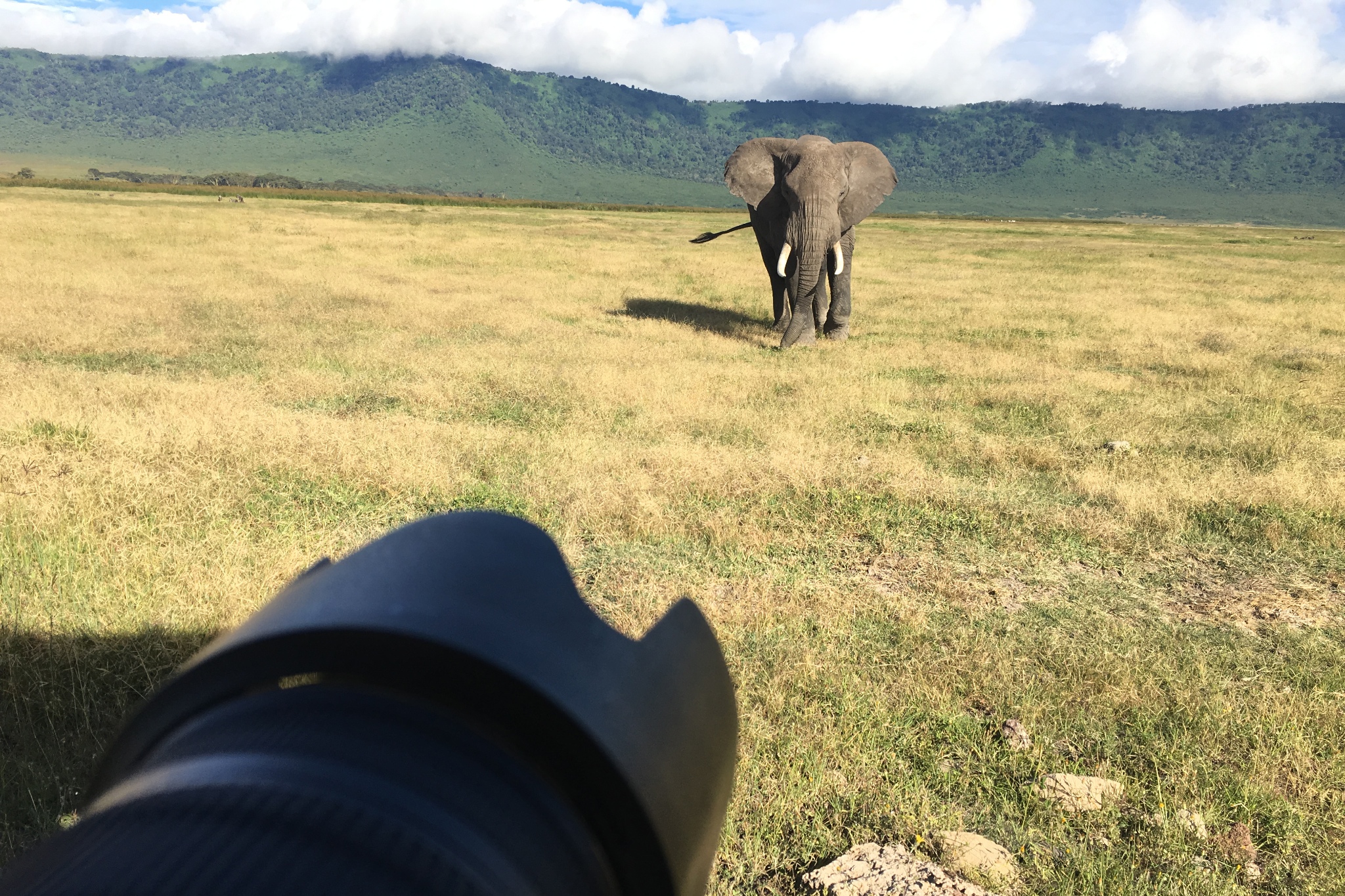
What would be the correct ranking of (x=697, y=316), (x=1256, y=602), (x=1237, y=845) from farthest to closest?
(x=697, y=316)
(x=1256, y=602)
(x=1237, y=845)

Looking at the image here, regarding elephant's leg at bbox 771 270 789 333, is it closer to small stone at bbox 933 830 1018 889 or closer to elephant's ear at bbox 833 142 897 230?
elephant's ear at bbox 833 142 897 230

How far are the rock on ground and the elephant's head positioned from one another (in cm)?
1016

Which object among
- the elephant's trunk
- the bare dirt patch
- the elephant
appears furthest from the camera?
the elephant

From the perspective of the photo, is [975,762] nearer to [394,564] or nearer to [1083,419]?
[394,564]

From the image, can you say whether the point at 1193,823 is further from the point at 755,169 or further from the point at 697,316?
the point at 697,316

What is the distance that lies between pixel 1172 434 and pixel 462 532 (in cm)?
856

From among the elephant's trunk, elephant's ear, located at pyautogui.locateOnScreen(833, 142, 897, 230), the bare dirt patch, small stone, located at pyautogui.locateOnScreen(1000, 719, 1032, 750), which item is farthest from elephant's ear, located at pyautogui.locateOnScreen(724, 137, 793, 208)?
small stone, located at pyautogui.locateOnScreen(1000, 719, 1032, 750)

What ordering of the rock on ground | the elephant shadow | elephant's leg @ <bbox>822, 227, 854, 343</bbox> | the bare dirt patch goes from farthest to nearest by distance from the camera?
the elephant shadow → elephant's leg @ <bbox>822, 227, 854, 343</bbox> → the bare dirt patch → the rock on ground

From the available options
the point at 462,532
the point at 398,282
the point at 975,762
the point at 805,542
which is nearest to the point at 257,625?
the point at 462,532

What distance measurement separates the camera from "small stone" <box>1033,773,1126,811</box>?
121 inches

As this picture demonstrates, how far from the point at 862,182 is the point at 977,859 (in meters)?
12.2

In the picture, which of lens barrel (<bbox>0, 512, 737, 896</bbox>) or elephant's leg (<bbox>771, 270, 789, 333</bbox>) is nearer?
lens barrel (<bbox>0, 512, 737, 896</bbox>)

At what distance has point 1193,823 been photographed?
2965 millimetres

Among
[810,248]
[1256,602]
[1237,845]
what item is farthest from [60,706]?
[810,248]
